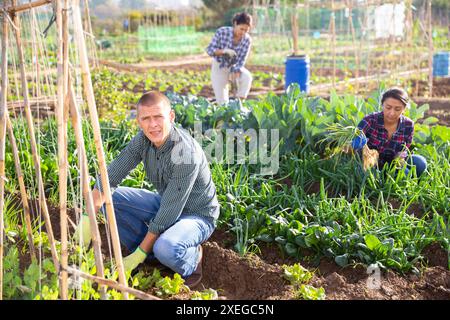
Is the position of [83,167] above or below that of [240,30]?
below

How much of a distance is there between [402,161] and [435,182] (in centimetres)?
24

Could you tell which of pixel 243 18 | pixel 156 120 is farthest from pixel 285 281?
pixel 243 18

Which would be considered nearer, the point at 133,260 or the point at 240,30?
the point at 133,260

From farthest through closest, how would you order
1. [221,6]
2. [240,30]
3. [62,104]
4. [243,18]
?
1. [221,6]
2. [240,30]
3. [243,18]
4. [62,104]

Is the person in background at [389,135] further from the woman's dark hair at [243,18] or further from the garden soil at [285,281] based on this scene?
the woman's dark hair at [243,18]

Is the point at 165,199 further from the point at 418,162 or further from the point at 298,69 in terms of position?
the point at 298,69

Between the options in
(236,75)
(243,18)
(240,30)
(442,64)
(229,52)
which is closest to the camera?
(243,18)

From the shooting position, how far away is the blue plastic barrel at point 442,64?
9.76 metres

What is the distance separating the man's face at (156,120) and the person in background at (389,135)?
4.40 feet

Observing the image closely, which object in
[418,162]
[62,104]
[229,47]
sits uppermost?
[229,47]

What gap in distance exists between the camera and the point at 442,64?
981 cm

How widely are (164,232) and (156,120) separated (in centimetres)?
49

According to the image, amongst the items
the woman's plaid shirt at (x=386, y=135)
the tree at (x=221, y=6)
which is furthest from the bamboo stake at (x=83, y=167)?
the tree at (x=221, y=6)

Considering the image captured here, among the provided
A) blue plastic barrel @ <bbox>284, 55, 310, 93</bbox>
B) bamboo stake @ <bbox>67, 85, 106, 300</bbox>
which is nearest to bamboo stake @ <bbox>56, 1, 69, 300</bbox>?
bamboo stake @ <bbox>67, 85, 106, 300</bbox>
